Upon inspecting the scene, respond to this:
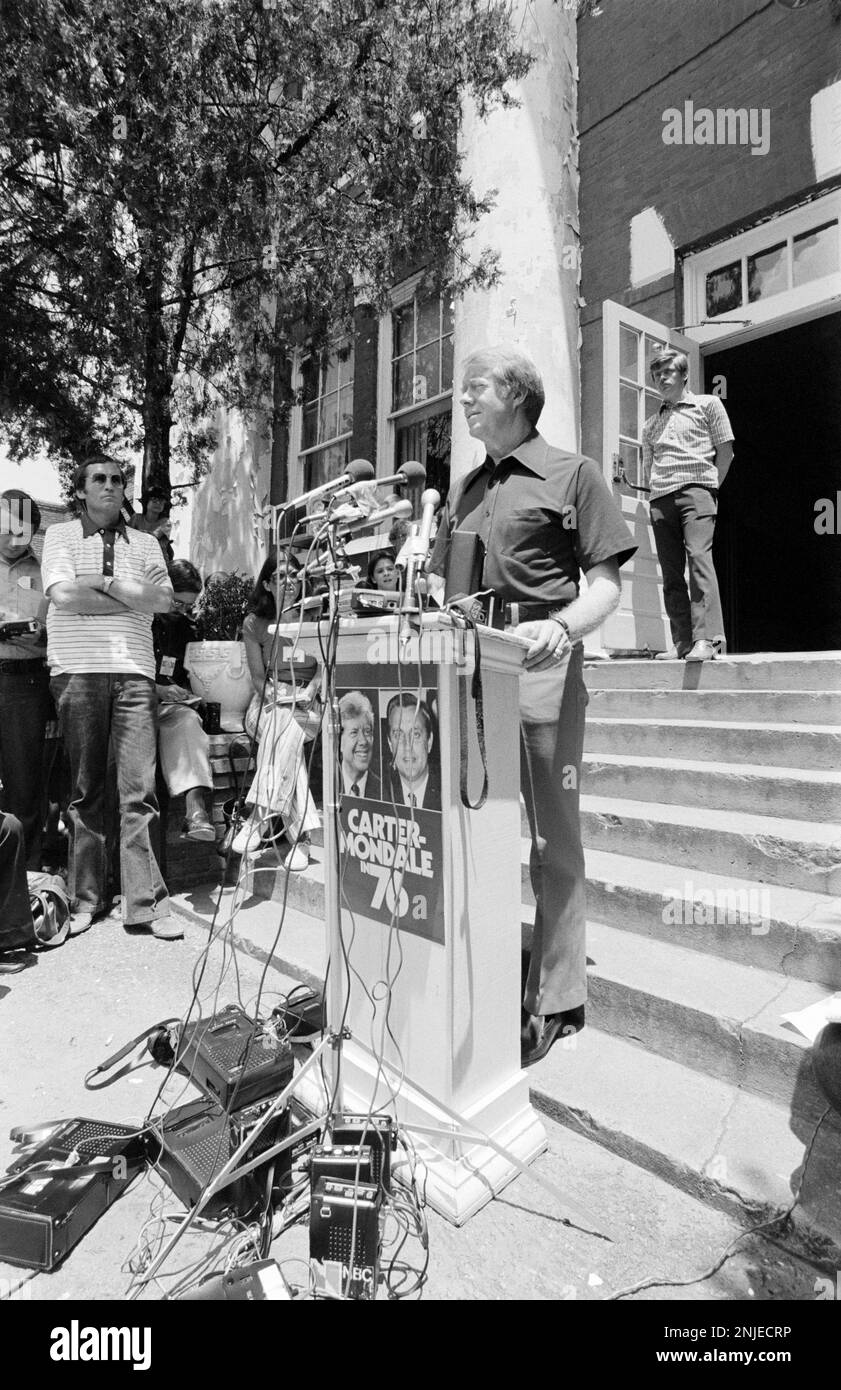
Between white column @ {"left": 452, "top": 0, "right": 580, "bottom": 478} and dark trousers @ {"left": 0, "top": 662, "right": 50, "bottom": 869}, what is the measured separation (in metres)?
3.60

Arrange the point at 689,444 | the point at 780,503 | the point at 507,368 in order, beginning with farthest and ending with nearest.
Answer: the point at 780,503 → the point at 689,444 → the point at 507,368

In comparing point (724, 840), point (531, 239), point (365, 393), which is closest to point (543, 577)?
point (724, 840)

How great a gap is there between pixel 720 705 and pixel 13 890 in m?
3.60

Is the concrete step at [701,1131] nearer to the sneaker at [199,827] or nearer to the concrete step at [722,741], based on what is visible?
the concrete step at [722,741]

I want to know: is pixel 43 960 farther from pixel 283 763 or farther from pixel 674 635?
pixel 674 635

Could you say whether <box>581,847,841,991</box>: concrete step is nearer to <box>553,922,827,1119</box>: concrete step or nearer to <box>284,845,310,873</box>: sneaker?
<box>553,922,827,1119</box>: concrete step

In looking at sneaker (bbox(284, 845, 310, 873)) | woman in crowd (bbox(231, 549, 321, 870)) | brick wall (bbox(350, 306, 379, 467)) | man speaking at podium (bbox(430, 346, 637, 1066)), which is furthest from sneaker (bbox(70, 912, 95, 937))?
brick wall (bbox(350, 306, 379, 467))

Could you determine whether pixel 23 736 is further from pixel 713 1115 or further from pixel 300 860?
pixel 713 1115

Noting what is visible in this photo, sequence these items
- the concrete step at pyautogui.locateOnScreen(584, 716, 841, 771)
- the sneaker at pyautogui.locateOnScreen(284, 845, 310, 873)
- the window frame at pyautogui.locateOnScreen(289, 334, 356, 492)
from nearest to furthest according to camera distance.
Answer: the concrete step at pyautogui.locateOnScreen(584, 716, 841, 771) → the sneaker at pyautogui.locateOnScreen(284, 845, 310, 873) → the window frame at pyautogui.locateOnScreen(289, 334, 356, 492)

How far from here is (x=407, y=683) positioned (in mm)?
1936

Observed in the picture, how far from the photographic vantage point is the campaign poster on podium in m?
1.89

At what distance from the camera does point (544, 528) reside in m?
2.29

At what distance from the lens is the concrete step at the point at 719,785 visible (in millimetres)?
3113

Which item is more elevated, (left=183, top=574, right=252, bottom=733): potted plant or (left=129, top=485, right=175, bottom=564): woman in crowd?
(left=129, top=485, right=175, bottom=564): woman in crowd
